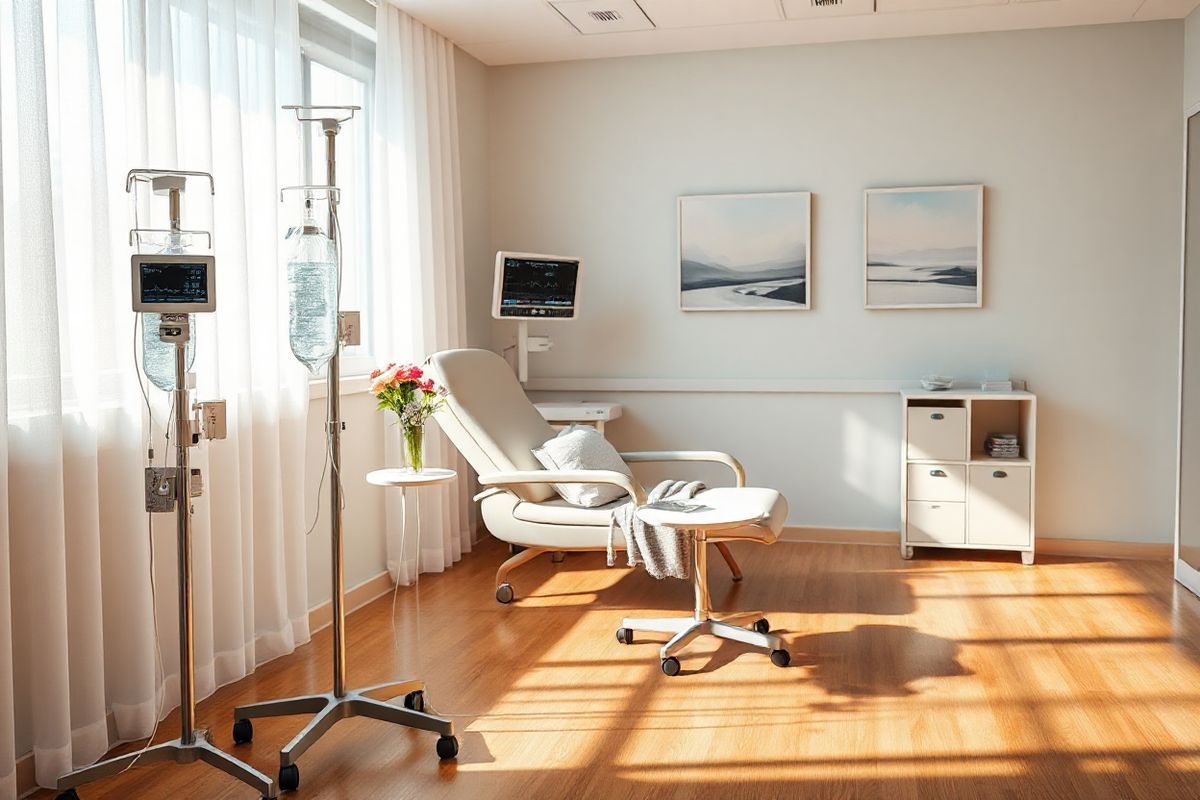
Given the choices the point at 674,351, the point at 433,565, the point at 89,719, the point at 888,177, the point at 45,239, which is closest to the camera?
the point at 45,239

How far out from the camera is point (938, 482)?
493 cm

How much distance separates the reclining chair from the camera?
12.8 ft

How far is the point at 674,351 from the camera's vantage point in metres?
5.59

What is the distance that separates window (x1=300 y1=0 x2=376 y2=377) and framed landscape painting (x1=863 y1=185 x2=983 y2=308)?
7.99 feet

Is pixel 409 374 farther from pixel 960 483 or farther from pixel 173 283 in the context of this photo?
pixel 960 483

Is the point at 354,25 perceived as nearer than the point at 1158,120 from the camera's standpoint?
Yes

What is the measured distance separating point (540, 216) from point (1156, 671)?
3677mm

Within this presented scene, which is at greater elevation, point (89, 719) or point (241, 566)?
point (241, 566)

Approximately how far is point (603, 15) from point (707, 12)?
470 millimetres

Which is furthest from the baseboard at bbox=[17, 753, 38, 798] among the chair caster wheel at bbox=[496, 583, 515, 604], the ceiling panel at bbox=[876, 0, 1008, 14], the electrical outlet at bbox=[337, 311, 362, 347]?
the ceiling panel at bbox=[876, 0, 1008, 14]

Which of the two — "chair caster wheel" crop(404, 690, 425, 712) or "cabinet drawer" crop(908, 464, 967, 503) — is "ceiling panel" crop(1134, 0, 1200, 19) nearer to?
"cabinet drawer" crop(908, 464, 967, 503)

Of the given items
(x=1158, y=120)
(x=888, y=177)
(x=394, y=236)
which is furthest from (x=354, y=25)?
(x=1158, y=120)

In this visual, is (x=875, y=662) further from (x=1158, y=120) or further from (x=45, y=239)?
(x=1158, y=120)

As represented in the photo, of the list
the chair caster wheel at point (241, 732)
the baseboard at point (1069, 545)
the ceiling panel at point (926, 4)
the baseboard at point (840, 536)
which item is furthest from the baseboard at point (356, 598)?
the ceiling panel at point (926, 4)
